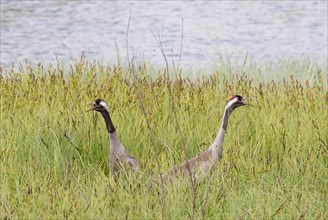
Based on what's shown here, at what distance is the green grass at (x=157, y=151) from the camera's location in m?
6.09

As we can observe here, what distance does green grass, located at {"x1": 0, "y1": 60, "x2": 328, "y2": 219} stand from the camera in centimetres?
609

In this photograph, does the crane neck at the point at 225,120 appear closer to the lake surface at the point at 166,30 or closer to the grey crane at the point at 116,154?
the grey crane at the point at 116,154

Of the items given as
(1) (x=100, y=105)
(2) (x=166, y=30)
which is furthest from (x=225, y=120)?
(2) (x=166, y=30)

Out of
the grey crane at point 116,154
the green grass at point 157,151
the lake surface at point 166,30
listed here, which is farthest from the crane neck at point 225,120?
the lake surface at point 166,30

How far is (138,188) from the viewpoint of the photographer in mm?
6312

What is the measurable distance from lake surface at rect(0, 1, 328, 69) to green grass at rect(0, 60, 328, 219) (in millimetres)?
5610

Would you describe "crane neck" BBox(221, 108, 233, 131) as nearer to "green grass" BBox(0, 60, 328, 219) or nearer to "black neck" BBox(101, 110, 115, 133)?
"green grass" BBox(0, 60, 328, 219)

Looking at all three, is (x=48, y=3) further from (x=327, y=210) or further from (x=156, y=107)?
(x=327, y=210)

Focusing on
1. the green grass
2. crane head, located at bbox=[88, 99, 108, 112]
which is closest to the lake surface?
the green grass

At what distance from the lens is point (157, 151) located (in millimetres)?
7371

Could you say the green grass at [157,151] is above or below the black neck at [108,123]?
below

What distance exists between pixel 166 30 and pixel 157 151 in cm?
1087

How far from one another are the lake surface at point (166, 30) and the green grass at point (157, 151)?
561cm

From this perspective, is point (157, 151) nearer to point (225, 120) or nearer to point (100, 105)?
point (100, 105)
